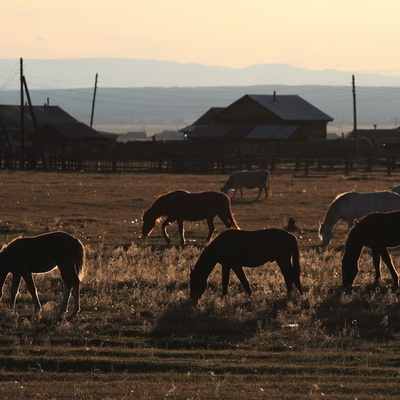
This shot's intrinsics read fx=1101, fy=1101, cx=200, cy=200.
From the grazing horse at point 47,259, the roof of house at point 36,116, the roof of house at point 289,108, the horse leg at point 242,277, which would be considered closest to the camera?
the grazing horse at point 47,259

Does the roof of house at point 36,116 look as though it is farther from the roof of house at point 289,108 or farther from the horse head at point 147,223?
the horse head at point 147,223

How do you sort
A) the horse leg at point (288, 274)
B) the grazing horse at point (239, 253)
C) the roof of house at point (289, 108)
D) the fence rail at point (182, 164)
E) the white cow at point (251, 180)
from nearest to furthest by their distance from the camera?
the grazing horse at point (239, 253), the horse leg at point (288, 274), the white cow at point (251, 180), the fence rail at point (182, 164), the roof of house at point (289, 108)

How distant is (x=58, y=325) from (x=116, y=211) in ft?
66.2

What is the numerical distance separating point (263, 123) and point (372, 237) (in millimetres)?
78431

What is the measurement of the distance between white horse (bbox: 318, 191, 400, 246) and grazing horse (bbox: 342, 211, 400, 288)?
730 cm

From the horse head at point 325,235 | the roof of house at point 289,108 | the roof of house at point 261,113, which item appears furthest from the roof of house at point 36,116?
the horse head at point 325,235

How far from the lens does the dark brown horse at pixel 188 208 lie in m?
25.5

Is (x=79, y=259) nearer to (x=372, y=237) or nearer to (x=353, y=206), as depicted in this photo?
(x=372, y=237)

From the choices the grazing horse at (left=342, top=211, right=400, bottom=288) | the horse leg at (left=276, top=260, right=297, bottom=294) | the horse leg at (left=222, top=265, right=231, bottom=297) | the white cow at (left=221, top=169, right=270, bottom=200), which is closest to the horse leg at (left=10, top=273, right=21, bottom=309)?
the horse leg at (left=222, top=265, right=231, bottom=297)

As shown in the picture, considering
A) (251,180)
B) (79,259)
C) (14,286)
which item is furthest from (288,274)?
(251,180)

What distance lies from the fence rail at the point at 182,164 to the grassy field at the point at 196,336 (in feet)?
124

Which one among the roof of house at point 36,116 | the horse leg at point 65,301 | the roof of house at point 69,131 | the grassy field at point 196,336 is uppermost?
the roof of house at point 36,116

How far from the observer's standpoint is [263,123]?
95.7 meters

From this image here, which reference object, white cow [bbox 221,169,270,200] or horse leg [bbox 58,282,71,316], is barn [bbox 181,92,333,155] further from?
horse leg [bbox 58,282,71,316]
